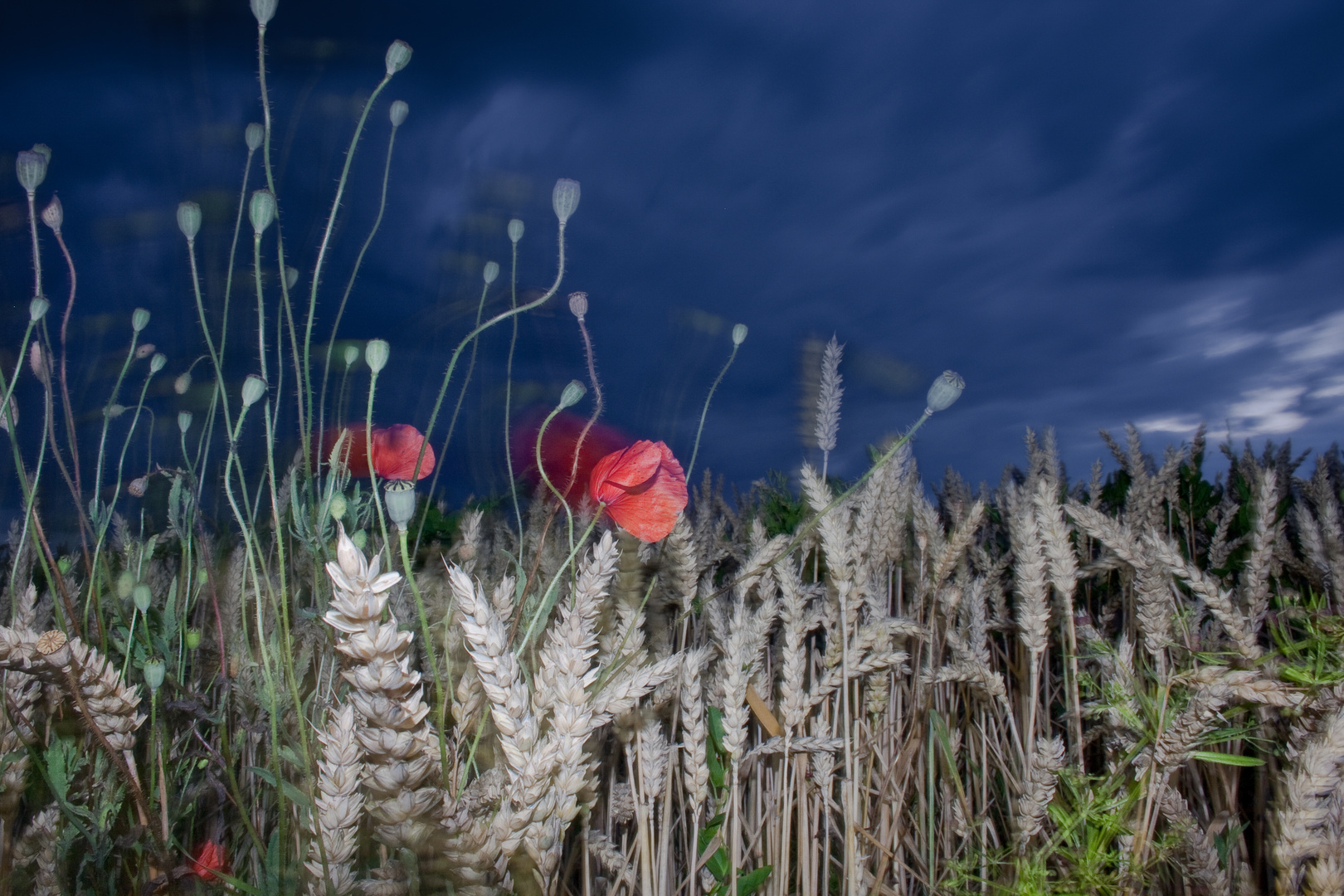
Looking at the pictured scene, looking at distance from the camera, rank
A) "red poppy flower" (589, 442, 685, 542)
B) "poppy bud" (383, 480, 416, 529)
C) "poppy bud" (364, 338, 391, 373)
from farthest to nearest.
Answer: "red poppy flower" (589, 442, 685, 542) < "poppy bud" (364, 338, 391, 373) < "poppy bud" (383, 480, 416, 529)

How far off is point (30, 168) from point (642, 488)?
83 centimetres

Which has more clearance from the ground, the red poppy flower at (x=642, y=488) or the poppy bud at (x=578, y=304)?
the poppy bud at (x=578, y=304)

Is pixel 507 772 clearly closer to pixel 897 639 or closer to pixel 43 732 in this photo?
pixel 43 732

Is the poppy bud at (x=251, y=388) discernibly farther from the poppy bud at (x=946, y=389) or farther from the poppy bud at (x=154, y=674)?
the poppy bud at (x=946, y=389)

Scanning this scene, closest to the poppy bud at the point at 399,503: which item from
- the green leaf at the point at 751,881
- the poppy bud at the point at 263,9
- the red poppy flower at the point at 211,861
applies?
the red poppy flower at the point at 211,861

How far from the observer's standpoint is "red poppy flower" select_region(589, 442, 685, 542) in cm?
93

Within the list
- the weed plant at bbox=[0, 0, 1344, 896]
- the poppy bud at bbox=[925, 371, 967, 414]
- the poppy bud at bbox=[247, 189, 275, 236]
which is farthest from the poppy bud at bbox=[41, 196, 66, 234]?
the poppy bud at bbox=[925, 371, 967, 414]

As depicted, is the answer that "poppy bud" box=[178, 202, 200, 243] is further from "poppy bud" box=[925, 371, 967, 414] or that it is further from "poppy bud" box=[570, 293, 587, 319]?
"poppy bud" box=[925, 371, 967, 414]

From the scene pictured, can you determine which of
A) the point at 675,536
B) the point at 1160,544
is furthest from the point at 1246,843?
the point at 675,536

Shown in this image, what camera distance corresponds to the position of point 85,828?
2.61 ft

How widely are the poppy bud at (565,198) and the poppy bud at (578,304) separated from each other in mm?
90

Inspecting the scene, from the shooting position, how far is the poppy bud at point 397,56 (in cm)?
86

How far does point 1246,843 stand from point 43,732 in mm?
2124

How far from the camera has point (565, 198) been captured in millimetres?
866
